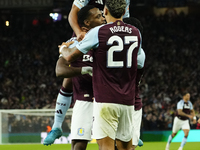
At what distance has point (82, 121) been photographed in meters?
5.02

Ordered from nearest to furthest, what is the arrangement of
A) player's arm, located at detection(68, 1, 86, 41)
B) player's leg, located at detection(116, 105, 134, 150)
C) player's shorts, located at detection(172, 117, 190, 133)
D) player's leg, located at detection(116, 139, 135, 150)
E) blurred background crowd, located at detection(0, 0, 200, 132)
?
1. player's leg, located at detection(116, 105, 134, 150)
2. player's leg, located at detection(116, 139, 135, 150)
3. player's arm, located at detection(68, 1, 86, 41)
4. player's shorts, located at detection(172, 117, 190, 133)
5. blurred background crowd, located at detection(0, 0, 200, 132)

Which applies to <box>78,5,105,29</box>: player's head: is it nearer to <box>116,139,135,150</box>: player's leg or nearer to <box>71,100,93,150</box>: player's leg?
<box>71,100,93,150</box>: player's leg

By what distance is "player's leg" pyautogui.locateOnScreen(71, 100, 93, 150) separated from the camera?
5020mm

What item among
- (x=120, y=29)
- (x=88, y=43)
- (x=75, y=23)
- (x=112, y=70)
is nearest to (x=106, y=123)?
(x=112, y=70)

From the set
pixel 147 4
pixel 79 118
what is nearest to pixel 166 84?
pixel 147 4

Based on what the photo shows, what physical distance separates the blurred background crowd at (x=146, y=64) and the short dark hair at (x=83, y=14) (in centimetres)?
1516

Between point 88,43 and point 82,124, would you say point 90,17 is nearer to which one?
point 88,43

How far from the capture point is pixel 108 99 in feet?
12.9

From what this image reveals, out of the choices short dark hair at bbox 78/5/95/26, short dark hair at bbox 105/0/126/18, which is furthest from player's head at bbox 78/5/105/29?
short dark hair at bbox 105/0/126/18

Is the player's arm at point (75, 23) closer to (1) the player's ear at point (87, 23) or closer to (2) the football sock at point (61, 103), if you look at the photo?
(1) the player's ear at point (87, 23)

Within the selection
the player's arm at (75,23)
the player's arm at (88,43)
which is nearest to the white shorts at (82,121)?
the player's arm at (75,23)

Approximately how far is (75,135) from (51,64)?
813 inches

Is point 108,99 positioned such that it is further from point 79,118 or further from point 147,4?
point 147,4

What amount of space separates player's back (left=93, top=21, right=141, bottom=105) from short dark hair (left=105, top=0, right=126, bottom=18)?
10 cm
